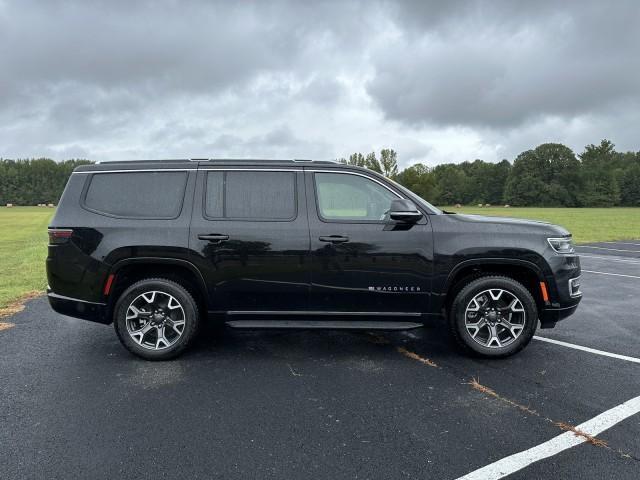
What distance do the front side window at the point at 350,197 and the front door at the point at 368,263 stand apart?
2 cm

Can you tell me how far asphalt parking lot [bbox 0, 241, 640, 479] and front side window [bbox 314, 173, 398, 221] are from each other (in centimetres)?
145

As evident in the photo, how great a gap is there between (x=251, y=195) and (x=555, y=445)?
3217 mm

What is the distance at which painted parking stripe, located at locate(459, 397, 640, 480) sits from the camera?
254 cm

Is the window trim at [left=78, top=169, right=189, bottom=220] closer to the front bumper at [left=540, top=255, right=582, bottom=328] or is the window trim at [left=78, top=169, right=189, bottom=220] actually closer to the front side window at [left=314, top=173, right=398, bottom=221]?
the front side window at [left=314, top=173, right=398, bottom=221]

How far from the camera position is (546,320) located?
4.36 meters

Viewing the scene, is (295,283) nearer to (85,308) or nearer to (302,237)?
(302,237)

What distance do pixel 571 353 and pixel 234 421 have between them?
11.6 ft

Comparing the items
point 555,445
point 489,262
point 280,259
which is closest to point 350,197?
point 280,259

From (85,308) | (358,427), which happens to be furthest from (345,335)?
(85,308)

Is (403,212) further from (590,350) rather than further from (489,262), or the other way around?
(590,350)

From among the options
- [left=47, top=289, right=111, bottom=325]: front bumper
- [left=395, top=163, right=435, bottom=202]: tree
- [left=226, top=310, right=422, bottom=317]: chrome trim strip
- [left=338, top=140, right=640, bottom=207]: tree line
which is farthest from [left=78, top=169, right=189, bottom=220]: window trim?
[left=395, top=163, right=435, bottom=202]: tree

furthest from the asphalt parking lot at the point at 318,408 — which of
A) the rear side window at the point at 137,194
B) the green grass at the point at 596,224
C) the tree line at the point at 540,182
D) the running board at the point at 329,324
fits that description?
the tree line at the point at 540,182

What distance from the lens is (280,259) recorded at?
4.18m

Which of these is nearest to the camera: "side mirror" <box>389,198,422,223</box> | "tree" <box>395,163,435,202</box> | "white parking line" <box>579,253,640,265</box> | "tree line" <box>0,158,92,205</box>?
"side mirror" <box>389,198,422,223</box>
